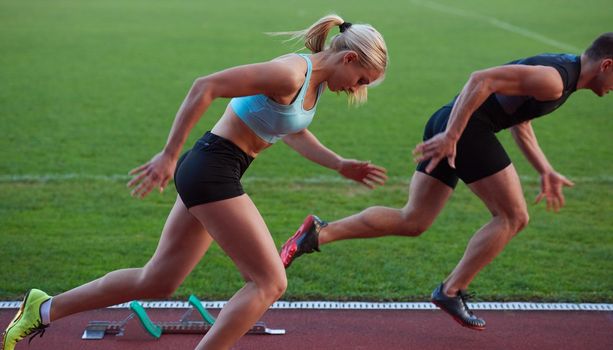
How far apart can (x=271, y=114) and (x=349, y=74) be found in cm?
50

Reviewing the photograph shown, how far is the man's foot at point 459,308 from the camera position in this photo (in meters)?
5.66

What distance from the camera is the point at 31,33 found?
20.7m

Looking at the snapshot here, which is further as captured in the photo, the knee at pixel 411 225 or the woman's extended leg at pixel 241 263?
the knee at pixel 411 225

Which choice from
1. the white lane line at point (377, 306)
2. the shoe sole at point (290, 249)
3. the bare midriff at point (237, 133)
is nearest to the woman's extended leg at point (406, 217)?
the shoe sole at point (290, 249)

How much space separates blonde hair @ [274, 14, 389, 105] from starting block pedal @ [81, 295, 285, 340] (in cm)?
179

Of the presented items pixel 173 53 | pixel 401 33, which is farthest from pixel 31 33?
pixel 401 33

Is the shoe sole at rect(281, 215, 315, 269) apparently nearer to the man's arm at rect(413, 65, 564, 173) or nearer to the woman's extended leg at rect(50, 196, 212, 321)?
the woman's extended leg at rect(50, 196, 212, 321)

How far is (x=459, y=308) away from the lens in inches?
224

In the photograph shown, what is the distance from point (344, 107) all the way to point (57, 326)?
8762mm

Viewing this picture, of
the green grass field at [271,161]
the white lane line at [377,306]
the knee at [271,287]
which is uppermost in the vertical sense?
the knee at [271,287]

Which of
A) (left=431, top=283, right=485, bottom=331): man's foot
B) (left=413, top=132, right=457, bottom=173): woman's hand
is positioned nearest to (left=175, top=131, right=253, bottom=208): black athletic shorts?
(left=413, top=132, right=457, bottom=173): woman's hand

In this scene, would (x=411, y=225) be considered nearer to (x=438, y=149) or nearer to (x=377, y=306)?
(x=377, y=306)

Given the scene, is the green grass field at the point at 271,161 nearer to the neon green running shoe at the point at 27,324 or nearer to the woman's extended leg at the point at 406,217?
the woman's extended leg at the point at 406,217

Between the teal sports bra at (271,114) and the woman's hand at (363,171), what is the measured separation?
27.7 inches
